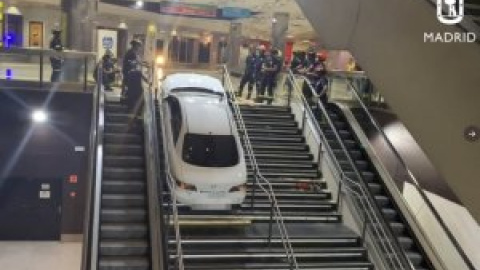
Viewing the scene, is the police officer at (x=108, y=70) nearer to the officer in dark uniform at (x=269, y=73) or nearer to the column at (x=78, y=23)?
the column at (x=78, y=23)

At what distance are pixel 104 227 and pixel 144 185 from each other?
4.58 ft

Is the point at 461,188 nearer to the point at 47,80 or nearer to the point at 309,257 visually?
the point at 309,257

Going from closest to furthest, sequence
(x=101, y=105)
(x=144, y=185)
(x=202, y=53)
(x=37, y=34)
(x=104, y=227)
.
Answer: (x=104, y=227) < (x=144, y=185) < (x=101, y=105) < (x=37, y=34) < (x=202, y=53)

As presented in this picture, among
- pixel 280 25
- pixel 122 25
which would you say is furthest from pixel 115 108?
pixel 122 25

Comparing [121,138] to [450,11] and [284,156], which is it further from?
[450,11]

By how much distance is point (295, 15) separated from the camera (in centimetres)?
2548

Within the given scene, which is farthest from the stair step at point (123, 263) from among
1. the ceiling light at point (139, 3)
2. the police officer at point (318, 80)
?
the ceiling light at point (139, 3)

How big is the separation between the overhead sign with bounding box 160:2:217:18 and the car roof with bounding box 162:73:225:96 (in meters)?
12.7

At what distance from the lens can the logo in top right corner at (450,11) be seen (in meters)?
4.42

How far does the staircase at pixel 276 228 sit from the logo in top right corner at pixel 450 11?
5.91 m

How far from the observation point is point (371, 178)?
1208 cm

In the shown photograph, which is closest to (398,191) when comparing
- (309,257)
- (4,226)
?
(309,257)

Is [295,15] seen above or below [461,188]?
above

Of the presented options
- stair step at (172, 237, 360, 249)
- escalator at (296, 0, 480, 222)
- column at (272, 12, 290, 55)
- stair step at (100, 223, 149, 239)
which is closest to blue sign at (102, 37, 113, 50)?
column at (272, 12, 290, 55)
